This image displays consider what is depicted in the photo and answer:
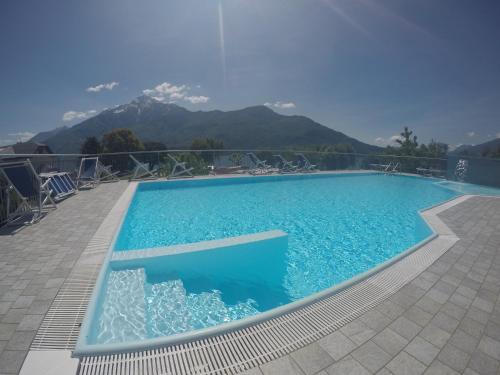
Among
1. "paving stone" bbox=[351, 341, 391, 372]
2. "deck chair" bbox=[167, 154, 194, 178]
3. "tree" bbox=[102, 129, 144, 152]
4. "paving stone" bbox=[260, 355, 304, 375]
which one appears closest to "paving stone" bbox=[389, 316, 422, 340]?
"paving stone" bbox=[351, 341, 391, 372]

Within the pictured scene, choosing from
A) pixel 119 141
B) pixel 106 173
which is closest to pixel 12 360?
pixel 106 173

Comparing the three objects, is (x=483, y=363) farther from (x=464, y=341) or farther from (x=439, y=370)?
(x=439, y=370)

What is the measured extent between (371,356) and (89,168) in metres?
9.13

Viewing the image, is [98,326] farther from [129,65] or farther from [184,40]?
[129,65]

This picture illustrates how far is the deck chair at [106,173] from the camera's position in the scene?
8.30 metres

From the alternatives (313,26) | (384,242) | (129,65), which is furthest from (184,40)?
(384,242)

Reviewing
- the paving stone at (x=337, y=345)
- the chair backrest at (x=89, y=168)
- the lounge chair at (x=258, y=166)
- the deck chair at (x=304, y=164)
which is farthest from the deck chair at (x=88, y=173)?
the deck chair at (x=304, y=164)

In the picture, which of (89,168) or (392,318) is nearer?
(392,318)

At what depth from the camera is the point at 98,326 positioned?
2.04 m

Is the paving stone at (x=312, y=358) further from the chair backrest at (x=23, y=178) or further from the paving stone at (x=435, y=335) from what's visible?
the chair backrest at (x=23, y=178)

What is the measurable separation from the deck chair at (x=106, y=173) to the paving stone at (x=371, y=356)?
8.88 meters

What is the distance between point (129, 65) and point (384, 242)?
1501cm

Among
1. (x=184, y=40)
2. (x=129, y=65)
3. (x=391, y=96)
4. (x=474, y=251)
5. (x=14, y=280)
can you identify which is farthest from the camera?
(x=391, y=96)

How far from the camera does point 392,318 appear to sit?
1899 millimetres
